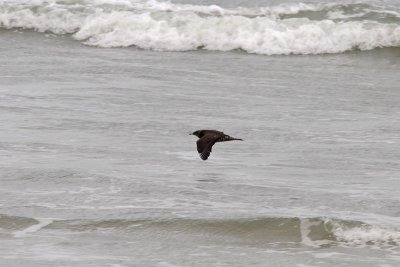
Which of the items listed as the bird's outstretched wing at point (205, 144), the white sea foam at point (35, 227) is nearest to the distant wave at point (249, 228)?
the white sea foam at point (35, 227)

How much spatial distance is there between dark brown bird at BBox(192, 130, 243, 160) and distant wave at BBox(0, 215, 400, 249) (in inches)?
68.7

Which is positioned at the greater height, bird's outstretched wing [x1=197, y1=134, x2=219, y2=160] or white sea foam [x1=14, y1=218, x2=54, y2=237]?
bird's outstretched wing [x1=197, y1=134, x2=219, y2=160]

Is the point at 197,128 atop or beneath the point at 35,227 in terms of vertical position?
atop

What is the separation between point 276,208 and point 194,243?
3.45ft

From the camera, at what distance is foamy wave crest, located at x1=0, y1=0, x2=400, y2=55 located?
19531 mm

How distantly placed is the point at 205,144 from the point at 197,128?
166cm

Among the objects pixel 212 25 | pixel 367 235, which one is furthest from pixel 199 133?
pixel 212 25

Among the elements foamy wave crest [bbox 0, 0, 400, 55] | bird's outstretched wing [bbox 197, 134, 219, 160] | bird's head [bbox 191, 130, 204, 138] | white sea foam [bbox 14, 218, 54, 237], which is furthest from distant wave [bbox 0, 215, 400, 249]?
foamy wave crest [bbox 0, 0, 400, 55]

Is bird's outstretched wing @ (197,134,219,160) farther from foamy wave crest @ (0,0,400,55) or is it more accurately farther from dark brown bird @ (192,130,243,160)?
foamy wave crest @ (0,0,400,55)

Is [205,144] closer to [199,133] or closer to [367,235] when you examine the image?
[199,133]

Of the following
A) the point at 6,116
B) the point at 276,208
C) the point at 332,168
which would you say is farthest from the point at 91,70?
the point at 276,208

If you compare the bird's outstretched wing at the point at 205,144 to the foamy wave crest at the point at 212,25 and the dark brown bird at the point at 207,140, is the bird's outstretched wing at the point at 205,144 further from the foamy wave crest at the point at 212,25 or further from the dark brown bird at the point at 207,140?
the foamy wave crest at the point at 212,25

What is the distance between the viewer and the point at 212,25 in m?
20.3

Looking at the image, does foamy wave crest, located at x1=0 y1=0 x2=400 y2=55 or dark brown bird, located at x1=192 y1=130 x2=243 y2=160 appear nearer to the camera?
dark brown bird, located at x1=192 y1=130 x2=243 y2=160
